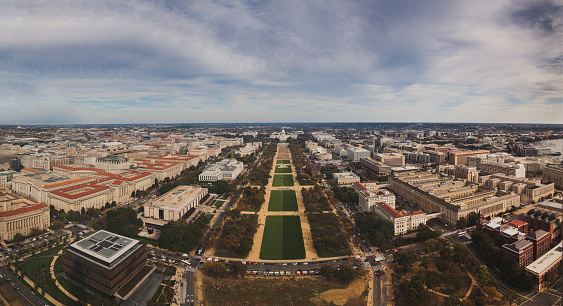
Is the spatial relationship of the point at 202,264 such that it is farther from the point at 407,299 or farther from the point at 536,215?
the point at 536,215

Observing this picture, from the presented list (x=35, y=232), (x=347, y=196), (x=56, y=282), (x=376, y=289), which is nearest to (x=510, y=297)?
(x=376, y=289)

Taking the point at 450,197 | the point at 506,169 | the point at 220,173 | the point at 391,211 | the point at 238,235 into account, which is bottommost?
the point at 238,235

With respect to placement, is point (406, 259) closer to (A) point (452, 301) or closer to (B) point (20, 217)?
(A) point (452, 301)

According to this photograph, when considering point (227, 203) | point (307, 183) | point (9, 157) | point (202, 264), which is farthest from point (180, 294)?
point (9, 157)

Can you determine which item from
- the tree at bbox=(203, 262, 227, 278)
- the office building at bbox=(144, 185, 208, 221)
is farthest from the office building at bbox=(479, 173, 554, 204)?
the office building at bbox=(144, 185, 208, 221)

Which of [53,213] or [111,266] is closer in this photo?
[111,266]

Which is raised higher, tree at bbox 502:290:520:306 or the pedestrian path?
tree at bbox 502:290:520:306

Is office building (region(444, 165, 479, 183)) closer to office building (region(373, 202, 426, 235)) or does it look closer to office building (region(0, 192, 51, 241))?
office building (region(373, 202, 426, 235))
